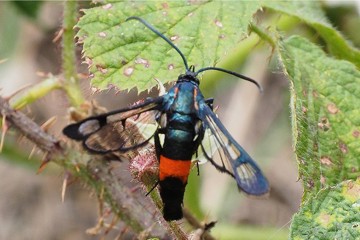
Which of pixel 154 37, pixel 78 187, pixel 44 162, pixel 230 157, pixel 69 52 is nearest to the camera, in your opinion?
pixel 230 157

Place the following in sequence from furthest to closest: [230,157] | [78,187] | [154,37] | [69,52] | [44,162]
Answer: [78,187]
[69,52]
[154,37]
[44,162]
[230,157]

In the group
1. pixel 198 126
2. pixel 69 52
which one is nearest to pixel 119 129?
pixel 198 126

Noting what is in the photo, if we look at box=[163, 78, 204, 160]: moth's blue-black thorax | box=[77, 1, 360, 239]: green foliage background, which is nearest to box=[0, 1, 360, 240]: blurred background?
box=[77, 1, 360, 239]: green foliage background

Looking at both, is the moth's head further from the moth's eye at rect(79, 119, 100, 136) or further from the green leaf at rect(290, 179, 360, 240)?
the green leaf at rect(290, 179, 360, 240)

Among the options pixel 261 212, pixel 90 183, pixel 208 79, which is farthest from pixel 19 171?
pixel 90 183

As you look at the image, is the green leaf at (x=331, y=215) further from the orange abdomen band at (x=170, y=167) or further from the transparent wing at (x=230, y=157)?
the orange abdomen band at (x=170, y=167)

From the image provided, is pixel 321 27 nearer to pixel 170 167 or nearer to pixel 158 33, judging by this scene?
pixel 158 33
